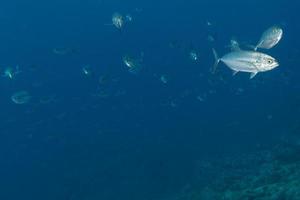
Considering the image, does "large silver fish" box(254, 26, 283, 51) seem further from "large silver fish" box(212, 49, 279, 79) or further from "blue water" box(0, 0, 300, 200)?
"blue water" box(0, 0, 300, 200)

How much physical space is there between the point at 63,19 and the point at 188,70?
31.7 metres

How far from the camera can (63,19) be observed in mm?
61125

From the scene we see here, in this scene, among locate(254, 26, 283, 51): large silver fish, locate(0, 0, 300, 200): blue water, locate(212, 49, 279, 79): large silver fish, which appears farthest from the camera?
locate(0, 0, 300, 200): blue water

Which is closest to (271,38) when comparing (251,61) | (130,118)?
(251,61)

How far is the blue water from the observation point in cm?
2094

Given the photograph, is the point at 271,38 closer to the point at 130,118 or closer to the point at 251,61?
the point at 251,61

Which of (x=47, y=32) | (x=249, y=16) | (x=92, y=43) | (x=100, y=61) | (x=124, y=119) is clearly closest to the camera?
(x=124, y=119)

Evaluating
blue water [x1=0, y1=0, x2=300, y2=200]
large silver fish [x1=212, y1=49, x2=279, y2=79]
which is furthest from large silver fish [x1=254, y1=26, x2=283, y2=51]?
blue water [x1=0, y1=0, x2=300, y2=200]

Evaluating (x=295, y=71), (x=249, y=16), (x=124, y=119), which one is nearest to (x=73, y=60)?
(x=124, y=119)

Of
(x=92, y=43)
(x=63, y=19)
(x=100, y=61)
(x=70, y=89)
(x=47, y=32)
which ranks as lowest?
(x=70, y=89)

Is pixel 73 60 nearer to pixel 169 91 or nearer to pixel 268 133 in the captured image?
pixel 169 91

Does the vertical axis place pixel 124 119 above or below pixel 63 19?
below

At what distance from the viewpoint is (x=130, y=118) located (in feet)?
88.5

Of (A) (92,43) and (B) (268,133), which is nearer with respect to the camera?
(B) (268,133)
